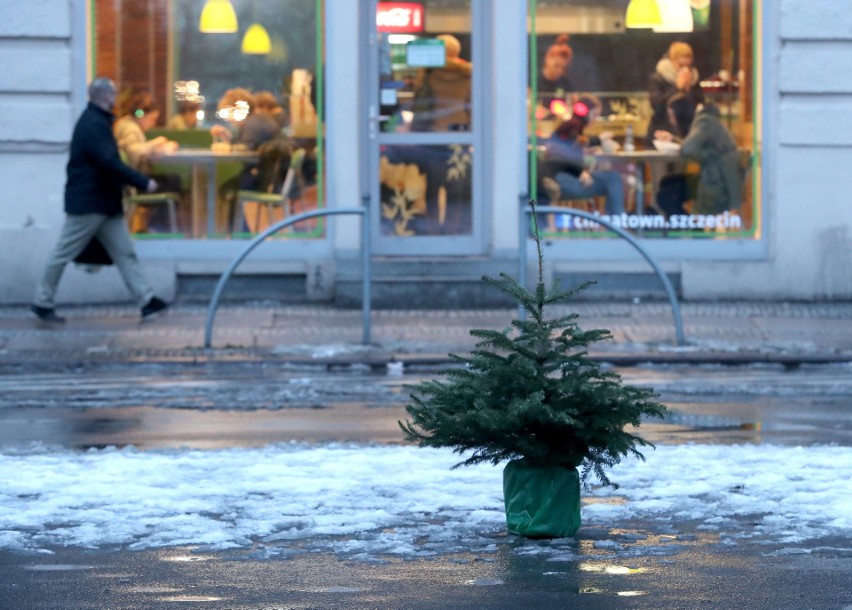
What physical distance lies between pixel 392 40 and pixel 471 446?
10.1m

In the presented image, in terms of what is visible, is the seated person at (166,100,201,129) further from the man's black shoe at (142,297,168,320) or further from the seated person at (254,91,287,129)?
the man's black shoe at (142,297,168,320)

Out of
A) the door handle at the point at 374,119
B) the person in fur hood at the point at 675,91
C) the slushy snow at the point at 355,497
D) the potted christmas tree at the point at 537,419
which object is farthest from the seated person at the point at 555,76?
the potted christmas tree at the point at 537,419

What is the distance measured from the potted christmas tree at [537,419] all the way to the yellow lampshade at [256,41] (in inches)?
387

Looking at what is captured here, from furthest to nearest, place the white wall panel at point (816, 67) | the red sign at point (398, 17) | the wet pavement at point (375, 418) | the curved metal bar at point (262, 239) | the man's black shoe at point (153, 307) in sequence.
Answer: the red sign at point (398, 17)
the white wall panel at point (816, 67)
the man's black shoe at point (153, 307)
the curved metal bar at point (262, 239)
the wet pavement at point (375, 418)

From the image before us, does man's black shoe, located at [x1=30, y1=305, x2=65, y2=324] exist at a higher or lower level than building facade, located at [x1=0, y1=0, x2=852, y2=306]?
lower

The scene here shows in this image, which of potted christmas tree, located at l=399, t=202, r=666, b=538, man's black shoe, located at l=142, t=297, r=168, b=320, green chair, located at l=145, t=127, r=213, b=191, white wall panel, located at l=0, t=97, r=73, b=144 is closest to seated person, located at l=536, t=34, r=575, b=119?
green chair, located at l=145, t=127, r=213, b=191

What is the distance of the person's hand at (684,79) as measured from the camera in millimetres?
16328

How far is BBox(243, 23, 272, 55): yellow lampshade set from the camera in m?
16.2

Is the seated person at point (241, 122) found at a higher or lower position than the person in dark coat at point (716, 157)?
higher

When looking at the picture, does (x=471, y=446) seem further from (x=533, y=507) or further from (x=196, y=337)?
(x=196, y=337)

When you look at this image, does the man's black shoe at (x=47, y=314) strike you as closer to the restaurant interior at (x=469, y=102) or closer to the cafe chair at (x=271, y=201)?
the restaurant interior at (x=469, y=102)

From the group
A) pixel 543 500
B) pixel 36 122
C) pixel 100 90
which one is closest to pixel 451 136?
pixel 100 90

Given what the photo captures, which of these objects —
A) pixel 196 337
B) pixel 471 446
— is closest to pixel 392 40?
pixel 196 337

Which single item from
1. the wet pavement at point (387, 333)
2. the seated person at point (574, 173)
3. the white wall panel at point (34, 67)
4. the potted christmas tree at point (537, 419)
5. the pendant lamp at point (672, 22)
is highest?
the pendant lamp at point (672, 22)
